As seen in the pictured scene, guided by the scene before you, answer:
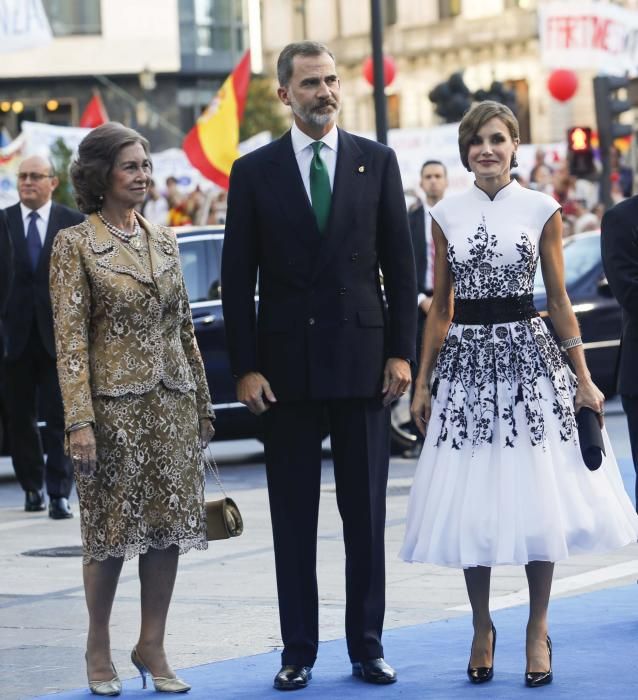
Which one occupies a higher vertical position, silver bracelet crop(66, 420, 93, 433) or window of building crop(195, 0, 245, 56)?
window of building crop(195, 0, 245, 56)

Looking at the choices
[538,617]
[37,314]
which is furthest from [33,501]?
[538,617]

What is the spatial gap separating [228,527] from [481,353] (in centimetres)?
104

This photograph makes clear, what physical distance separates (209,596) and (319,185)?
258 cm

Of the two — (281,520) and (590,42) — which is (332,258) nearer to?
(281,520)

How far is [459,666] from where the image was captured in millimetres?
6664

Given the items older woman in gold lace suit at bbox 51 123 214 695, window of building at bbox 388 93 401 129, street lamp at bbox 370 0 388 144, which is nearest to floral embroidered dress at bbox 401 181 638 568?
older woman in gold lace suit at bbox 51 123 214 695

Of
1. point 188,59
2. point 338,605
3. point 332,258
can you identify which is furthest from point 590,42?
point 188,59

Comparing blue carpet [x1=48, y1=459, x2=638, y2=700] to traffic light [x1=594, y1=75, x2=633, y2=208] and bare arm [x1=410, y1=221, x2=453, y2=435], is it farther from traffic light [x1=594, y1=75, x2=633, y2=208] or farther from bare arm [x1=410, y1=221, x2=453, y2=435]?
traffic light [x1=594, y1=75, x2=633, y2=208]

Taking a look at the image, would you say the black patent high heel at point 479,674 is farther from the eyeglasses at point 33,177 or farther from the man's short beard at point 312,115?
the eyeglasses at point 33,177

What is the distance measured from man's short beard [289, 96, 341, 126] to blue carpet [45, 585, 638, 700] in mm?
1880

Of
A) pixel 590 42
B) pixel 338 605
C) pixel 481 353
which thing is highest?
pixel 590 42

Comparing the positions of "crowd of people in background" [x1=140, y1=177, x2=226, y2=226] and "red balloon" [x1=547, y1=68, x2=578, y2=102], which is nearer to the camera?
"crowd of people in background" [x1=140, y1=177, x2=226, y2=226]

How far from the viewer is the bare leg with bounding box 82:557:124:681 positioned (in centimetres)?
633

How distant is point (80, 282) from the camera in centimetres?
627
